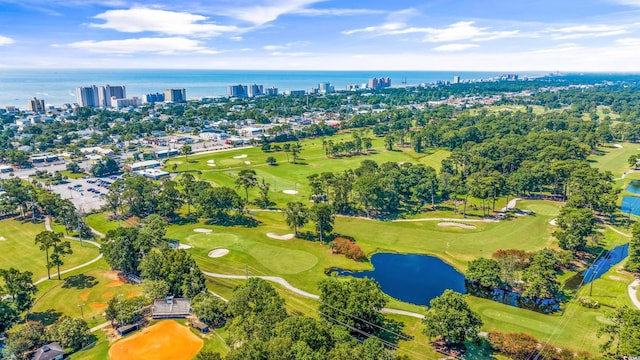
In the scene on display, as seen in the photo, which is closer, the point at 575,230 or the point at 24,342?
the point at 24,342

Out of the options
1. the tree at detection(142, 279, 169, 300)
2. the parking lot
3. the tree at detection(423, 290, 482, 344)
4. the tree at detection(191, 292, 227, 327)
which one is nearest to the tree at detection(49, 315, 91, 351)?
the tree at detection(142, 279, 169, 300)

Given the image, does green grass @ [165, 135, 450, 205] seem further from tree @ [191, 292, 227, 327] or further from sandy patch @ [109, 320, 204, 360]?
sandy patch @ [109, 320, 204, 360]

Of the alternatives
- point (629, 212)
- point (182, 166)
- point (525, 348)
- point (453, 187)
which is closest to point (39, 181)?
point (182, 166)

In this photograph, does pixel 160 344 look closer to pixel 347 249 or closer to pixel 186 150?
pixel 347 249

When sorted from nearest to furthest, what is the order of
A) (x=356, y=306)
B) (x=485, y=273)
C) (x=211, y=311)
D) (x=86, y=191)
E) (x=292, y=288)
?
(x=356, y=306) < (x=211, y=311) < (x=485, y=273) < (x=292, y=288) < (x=86, y=191)

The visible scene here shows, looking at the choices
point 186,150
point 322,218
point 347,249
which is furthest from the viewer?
point 186,150

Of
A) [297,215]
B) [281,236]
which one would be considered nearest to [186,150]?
[281,236]

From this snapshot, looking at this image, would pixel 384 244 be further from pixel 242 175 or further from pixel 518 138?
pixel 518 138
